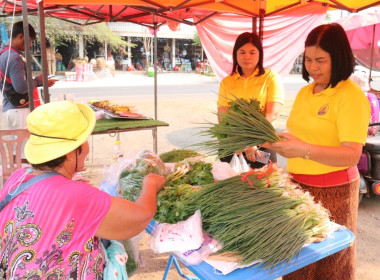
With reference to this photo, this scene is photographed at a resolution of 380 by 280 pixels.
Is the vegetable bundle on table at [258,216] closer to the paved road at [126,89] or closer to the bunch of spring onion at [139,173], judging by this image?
the bunch of spring onion at [139,173]

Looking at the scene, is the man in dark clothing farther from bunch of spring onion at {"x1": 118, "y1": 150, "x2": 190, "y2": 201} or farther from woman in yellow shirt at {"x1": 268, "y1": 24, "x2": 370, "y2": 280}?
woman in yellow shirt at {"x1": 268, "y1": 24, "x2": 370, "y2": 280}

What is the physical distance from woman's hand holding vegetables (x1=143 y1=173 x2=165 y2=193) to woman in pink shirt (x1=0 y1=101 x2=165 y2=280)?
1.08 feet

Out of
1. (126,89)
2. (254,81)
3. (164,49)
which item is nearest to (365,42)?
(254,81)

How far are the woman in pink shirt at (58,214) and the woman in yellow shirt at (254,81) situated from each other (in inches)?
63.2

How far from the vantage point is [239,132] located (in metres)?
1.55

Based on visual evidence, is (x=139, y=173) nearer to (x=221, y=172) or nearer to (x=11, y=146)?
(x=221, y=172)

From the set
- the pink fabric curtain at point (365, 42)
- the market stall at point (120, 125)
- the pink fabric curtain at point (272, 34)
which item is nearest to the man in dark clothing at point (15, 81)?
the market stall at point (120, 125)

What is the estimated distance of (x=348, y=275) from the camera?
177cm

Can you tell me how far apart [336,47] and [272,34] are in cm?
302

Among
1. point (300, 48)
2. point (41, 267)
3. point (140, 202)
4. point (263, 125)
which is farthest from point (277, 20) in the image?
point (41, 267)

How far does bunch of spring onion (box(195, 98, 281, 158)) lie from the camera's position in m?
1.51

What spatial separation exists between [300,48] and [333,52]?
3122 millimetres

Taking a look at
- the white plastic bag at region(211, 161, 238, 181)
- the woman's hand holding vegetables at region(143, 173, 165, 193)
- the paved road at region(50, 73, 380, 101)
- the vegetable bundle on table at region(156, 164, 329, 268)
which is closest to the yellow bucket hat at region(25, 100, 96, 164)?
the woman's hand holding vegetables at region(143, 173, 165, 193)

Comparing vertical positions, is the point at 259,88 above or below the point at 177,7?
below
